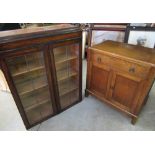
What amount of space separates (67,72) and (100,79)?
0.46 m

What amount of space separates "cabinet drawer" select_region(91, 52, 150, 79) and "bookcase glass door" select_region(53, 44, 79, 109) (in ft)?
0.88

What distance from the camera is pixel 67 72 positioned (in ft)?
5.93

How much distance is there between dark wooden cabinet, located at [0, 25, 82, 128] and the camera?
48.8 inches

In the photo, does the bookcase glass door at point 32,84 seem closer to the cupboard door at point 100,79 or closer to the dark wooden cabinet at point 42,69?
the dark wooden cabinet at point 42,69

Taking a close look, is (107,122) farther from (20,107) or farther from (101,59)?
(20,107)

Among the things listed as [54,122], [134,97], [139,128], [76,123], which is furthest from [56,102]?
[139,128]

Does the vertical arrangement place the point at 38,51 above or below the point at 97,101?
above

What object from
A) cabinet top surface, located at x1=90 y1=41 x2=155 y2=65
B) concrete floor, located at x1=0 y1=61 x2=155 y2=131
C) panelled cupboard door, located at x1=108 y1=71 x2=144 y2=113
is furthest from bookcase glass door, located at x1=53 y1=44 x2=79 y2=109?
panelled cupboard door, located at x1=108 y1=71 x2=144 y2=113

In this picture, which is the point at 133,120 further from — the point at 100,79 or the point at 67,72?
the point at 67,72

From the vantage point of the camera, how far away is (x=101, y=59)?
1.69 m

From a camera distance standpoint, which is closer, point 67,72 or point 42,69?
point 42,69

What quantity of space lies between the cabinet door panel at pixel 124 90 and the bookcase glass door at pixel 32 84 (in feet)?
2.76

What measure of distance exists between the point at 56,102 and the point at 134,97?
3.21ft

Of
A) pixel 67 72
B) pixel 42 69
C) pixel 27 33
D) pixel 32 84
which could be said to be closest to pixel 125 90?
pixel 67 72
